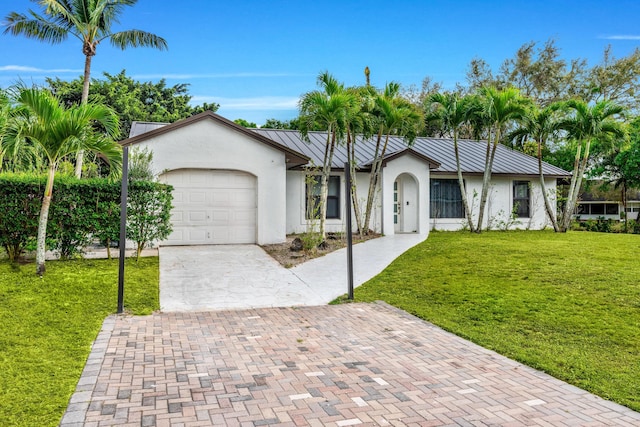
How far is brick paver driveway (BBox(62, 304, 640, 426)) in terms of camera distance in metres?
3.91

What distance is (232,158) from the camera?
14.9 m

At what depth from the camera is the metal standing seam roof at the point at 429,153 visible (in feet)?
60.2

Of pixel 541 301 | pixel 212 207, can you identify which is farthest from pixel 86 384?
pixel 212 207

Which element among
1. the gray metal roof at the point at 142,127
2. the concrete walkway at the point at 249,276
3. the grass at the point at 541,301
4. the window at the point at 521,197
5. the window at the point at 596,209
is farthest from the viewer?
the window at the point at 596,209

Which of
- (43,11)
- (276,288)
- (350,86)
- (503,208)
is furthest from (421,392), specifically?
(43,11)

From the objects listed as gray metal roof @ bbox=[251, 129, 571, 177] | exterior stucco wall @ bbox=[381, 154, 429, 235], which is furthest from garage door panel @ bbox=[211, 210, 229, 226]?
exterior stucco wall @ bbox=[381, 154, 429, 235]

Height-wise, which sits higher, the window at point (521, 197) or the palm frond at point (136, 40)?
the palm frond at point (136, 40)

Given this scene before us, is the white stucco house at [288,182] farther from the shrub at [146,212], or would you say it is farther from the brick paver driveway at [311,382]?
the brick paver driveway at [311,382]

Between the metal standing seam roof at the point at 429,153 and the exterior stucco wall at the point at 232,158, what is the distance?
7.89 feet

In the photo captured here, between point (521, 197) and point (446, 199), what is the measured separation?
376 cm

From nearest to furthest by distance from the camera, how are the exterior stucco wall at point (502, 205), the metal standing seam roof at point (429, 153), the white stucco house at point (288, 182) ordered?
the white stucco house at point (288, 182) < the metal standing seam roof at point (429, 153) < the exterior stucco wall at point (502, 205)

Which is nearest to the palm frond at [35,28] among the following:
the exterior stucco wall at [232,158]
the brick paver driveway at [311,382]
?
the exterior stucco wall at [232,158]

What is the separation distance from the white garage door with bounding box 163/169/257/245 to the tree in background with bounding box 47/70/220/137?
16.7 m

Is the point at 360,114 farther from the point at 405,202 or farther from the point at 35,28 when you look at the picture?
Result: the point at 35,28
